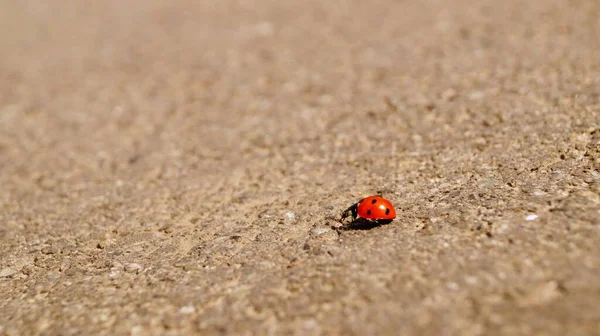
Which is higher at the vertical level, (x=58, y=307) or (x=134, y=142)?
(x=134, y=142)

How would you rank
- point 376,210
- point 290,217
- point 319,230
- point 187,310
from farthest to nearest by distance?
1. point 290,217
2. point 319,230
3. point 376,210
4. point 187,310

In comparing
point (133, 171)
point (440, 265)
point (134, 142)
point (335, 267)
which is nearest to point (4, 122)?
point (134, 142)

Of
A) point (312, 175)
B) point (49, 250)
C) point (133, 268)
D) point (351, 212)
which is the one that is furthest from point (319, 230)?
point (49, 250)

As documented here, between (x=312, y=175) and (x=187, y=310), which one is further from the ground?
(x=312, y=175)

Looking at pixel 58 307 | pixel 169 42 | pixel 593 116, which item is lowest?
pixel 58 307

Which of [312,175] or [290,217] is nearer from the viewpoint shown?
[290,217]

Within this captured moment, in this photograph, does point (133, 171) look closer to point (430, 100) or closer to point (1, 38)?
point (430, 100)

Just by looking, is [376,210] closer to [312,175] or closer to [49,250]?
[312,175]
